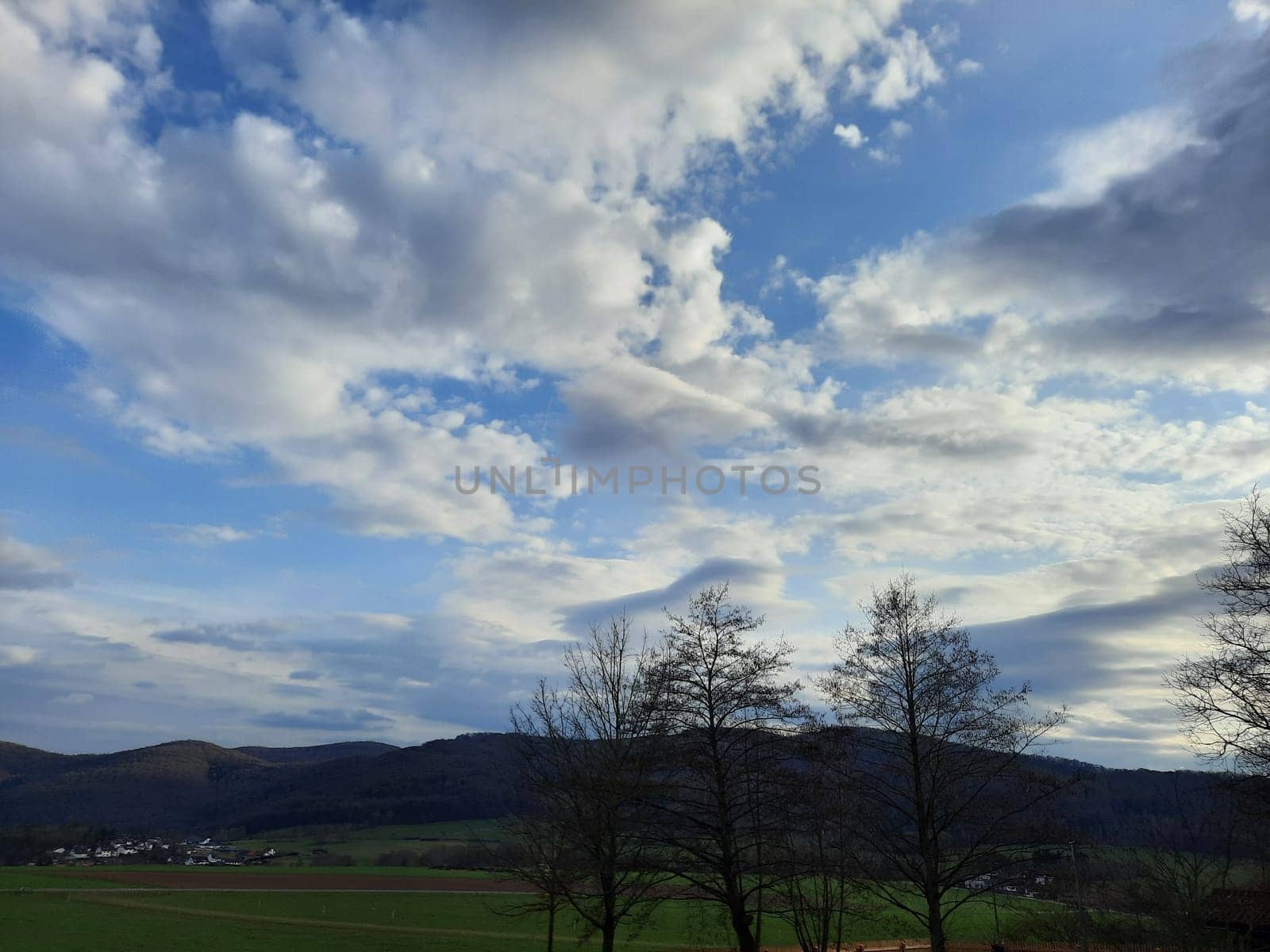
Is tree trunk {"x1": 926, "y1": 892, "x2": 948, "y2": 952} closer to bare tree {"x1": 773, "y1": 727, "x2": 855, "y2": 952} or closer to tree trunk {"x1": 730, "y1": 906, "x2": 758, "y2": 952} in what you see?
bare tree {"x1": 773, "y1": 727, "x2": 855, "y2": 952}

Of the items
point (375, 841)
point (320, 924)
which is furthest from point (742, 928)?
point (375, 841)

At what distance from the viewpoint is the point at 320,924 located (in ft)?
210

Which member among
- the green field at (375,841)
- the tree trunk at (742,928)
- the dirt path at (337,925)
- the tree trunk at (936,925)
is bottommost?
the green field at (375,841)

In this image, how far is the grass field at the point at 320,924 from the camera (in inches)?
1886

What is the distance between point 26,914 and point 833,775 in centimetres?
6812

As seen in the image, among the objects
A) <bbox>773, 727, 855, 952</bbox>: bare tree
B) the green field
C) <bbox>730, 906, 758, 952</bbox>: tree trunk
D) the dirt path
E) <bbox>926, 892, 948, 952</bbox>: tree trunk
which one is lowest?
the green field

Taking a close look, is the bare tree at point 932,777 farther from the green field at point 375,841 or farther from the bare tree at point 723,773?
the green field at point 375,841

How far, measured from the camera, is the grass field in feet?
157

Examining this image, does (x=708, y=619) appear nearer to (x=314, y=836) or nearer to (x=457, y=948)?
(x=457, y=948)

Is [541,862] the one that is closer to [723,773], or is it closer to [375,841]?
[723,773]

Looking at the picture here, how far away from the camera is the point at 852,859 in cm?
2533

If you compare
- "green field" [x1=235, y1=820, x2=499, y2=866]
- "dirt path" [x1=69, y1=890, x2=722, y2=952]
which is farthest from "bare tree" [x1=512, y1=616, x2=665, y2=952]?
"green field" [x1=235, y1=820, x2=499, y2=866]

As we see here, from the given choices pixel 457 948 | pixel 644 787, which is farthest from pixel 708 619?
pixel 457 948

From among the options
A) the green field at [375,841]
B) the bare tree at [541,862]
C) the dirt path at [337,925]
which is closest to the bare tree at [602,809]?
the bare tree at [541,862]
